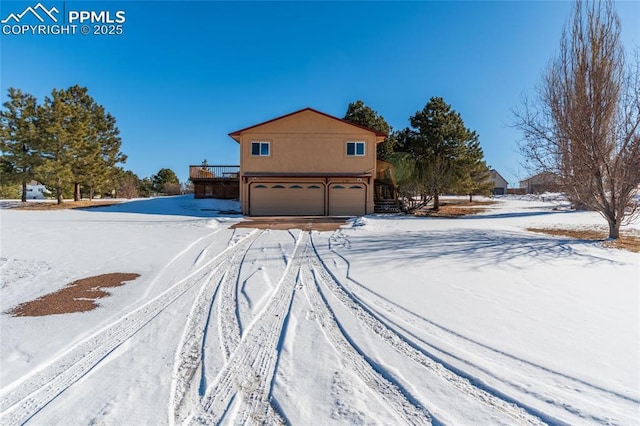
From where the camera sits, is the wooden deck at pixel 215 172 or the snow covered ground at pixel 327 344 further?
the wooden deck at pixel 215 172

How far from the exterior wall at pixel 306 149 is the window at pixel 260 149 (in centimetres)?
17

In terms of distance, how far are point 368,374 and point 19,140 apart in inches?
1073

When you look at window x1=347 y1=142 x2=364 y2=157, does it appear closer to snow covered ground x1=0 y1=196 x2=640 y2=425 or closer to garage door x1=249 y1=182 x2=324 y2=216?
garage door x1=249 y1=182 x2=324 y2=216

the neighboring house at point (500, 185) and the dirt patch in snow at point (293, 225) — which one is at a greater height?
the neighboring house at point (500, 185)

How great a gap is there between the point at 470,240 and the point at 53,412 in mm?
9590

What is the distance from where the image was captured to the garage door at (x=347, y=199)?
18.2 m

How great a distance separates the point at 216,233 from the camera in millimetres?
10180

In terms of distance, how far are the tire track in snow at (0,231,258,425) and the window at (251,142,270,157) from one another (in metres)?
14.5

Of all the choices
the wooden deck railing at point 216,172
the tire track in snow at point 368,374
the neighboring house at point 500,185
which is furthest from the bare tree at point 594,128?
the neighboring house at point 500,185

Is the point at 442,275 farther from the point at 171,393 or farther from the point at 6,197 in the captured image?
the point at 6,197

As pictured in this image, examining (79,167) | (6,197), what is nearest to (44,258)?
(79,167)

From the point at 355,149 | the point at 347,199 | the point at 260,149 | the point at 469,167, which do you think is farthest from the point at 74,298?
the point at 469,167

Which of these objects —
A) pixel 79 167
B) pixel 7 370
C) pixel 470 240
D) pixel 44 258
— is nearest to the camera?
pixel 7 370

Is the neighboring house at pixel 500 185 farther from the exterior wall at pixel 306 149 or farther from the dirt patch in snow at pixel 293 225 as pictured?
the dirt patch in snow at pixel 293 225
